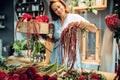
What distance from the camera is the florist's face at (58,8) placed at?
1.94 m

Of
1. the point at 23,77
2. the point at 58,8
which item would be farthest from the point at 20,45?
the point at 23,77

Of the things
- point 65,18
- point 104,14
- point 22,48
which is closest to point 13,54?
point 22,48

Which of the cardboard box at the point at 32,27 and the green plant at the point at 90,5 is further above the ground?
the green plant at the point at 90,5

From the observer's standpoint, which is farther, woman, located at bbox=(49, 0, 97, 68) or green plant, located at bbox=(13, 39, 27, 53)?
green plant, located at bbox=(13, 39, 27, 53)

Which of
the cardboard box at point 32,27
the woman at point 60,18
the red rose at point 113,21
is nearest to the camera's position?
the red rose at point 113,21

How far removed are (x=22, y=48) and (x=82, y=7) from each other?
710 millimetres

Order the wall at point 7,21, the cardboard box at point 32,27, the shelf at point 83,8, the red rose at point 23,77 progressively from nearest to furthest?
the red rose at point 23,77 → the cardboard box at point 32,27 → the shelf at point 83,8 → the wall at point 7,21

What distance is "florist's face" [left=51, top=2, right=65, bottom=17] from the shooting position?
1935mm

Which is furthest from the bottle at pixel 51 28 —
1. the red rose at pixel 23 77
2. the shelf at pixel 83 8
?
the red rose at pixel 23 77

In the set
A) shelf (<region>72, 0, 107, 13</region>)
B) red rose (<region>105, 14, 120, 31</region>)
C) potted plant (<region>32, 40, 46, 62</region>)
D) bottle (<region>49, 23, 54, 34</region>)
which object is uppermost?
shelf (<region>72, 0, 107, 13</region>)

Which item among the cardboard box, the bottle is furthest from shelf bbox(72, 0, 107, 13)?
the cardboard box

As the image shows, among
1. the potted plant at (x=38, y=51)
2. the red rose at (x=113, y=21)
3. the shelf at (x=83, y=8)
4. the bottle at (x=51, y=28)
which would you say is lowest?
the potted plant at (x=38, y=51)

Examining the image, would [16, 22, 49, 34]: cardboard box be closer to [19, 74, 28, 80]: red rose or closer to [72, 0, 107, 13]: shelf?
[72, 0, 107, 13]: shelf

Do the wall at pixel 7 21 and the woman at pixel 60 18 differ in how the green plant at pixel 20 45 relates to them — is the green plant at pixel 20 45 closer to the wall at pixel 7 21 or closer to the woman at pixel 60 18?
the woman at pixel 60 18
